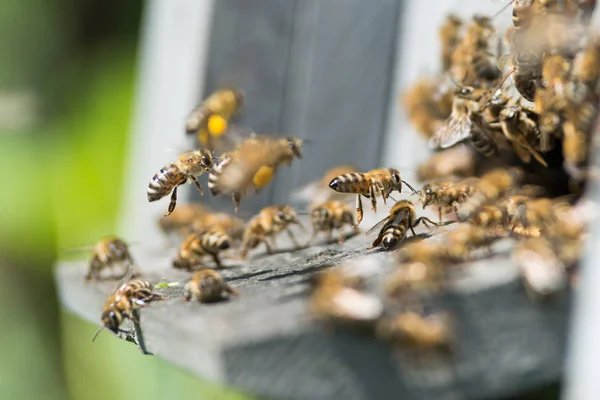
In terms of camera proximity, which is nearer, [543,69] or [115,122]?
[543,69]

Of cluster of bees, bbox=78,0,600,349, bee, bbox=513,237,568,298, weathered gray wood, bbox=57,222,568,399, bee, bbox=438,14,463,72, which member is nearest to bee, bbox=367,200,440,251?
cluster of bees, bbox=78,0,600,349

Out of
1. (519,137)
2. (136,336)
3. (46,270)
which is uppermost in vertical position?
(519,137)

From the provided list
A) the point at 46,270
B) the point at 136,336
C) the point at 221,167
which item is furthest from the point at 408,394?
the point at 46,270

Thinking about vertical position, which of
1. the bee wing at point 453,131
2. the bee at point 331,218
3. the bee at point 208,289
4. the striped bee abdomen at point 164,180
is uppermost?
the bee wing at point 453,131

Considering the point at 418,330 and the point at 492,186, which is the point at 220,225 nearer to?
the point at 492,186

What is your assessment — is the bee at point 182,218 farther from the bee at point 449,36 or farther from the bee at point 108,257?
the bee at point 449,36

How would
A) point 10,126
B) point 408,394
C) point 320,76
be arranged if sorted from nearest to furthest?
1. point 408,394
2. point 320,76
3. point 10,126

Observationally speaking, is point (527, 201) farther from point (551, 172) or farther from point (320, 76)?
point (320, 76)

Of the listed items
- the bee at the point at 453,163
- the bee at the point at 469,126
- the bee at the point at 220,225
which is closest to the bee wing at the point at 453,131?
the bee at the point at 469,126
